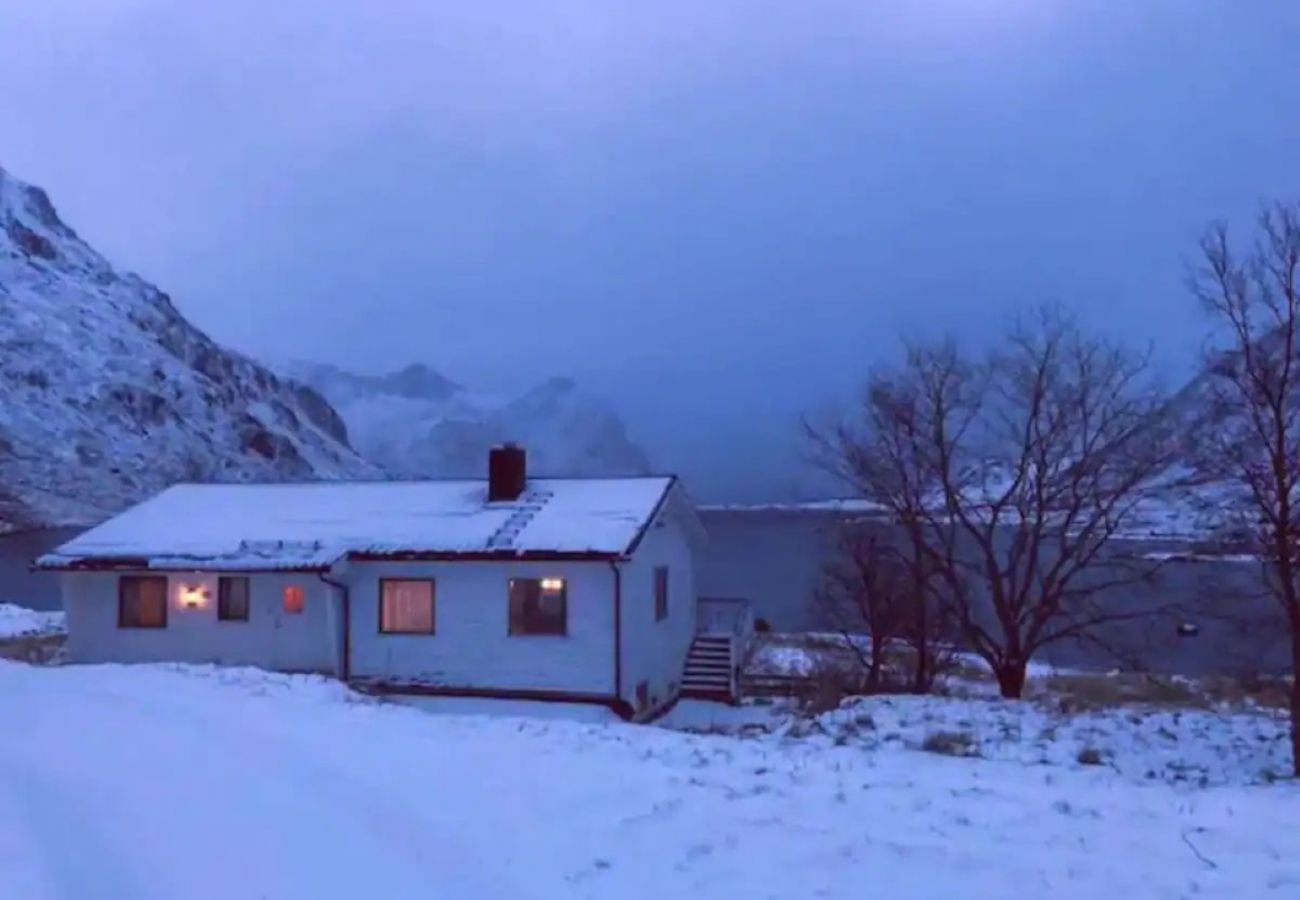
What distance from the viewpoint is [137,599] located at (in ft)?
82.5

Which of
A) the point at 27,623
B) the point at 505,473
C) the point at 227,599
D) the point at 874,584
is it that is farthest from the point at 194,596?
the point at 27,623

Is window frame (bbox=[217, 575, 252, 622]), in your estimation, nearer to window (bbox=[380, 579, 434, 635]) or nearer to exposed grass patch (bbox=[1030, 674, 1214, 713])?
window (bbox=[380, 579, 434, 635])

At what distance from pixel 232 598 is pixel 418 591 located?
13.3ft

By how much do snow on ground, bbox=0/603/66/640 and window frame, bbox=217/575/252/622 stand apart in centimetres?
1267

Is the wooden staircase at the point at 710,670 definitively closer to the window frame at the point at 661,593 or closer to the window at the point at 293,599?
the window frame at the point at 661,593

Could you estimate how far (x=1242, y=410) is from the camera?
1325 cm

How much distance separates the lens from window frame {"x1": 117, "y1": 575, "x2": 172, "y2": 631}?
81.7ft

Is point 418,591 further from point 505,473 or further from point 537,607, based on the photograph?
point 505,473

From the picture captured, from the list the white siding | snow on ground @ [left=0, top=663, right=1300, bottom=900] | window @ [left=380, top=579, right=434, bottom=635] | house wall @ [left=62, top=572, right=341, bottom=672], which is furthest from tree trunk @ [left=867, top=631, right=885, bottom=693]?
snow on ground @ [left=0, top=663, right=1300, bottom=900]

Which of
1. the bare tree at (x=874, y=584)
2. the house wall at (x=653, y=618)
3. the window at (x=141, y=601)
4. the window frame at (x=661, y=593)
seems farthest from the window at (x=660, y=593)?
the window at (x=141, y=601)

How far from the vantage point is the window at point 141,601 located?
24984 mm

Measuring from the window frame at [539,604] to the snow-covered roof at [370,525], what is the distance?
28.8 inches

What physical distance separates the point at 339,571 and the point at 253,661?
2867 millimetres

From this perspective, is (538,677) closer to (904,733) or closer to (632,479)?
(632,479)
